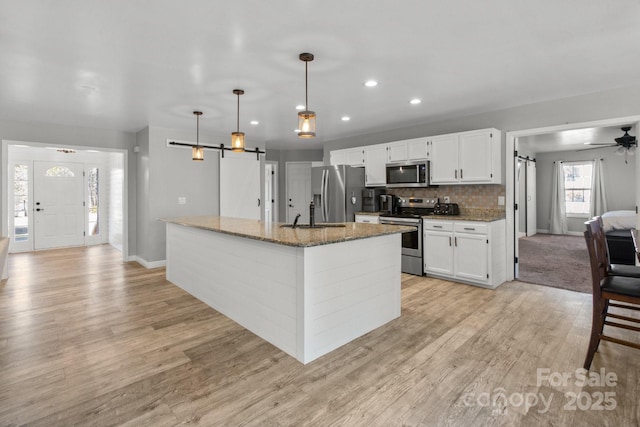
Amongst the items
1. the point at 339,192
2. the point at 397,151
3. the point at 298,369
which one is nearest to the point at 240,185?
the point at 339,192

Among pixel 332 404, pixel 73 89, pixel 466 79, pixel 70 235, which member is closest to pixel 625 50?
pixel 466 79

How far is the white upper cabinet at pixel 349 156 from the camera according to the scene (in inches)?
227

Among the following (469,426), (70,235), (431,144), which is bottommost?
(469,426)

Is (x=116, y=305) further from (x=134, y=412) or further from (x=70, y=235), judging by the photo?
(x=70, y=235)

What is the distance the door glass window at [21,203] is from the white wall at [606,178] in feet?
41.3

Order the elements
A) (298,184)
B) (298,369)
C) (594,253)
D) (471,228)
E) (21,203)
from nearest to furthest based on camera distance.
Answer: (594,253) < (298,369) < (471,228) < (21,203) < (298,184)

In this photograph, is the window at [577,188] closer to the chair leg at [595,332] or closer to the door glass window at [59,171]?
the chair leg at [595,332]

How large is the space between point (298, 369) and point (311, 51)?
238cm

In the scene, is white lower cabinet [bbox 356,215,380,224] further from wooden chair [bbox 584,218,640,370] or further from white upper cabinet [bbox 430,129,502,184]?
wooden chair [bbox 584,218,640,370]

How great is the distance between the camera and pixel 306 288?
90.1 inches

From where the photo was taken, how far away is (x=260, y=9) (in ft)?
6.85

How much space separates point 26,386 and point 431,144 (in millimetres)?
4818

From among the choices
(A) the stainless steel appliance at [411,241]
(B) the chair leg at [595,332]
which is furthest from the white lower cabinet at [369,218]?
(B) the chair leg at [595,332]

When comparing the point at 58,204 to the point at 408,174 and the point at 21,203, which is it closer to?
the point at 21,203
